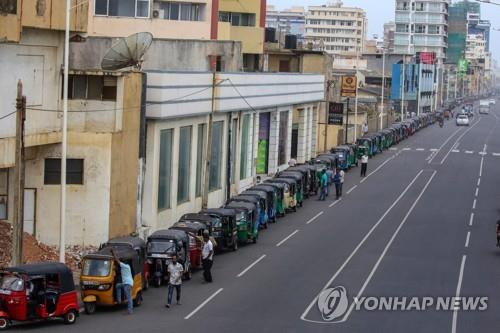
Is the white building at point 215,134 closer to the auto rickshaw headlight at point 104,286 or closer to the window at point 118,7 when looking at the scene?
the window at point 118,7

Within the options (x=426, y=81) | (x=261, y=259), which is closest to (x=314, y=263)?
(x=261, y=259)

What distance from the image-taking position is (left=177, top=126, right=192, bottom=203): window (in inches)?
1754

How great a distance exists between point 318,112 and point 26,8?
1976 inches

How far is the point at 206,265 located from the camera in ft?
104

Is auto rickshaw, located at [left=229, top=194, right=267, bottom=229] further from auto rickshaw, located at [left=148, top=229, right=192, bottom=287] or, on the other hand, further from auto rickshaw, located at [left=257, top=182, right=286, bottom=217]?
auto rickshaw, located at [left=148, top=229, right=192, bottom=287]

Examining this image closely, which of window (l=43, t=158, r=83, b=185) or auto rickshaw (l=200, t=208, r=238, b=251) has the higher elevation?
window (l=43, t=158, r=83, b=185)

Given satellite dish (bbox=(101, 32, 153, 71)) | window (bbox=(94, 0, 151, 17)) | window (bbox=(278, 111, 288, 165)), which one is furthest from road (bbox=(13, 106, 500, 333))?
window (bbox=(94, 0, 151, 17))

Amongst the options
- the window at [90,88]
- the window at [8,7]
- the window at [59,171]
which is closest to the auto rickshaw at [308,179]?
the window at [90,88]

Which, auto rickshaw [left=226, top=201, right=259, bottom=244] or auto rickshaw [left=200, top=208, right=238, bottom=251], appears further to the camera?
auto rickshaw [left=226, top=201, right=259, bottom=244]

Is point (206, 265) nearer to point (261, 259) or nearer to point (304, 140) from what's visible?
point (261, 259)

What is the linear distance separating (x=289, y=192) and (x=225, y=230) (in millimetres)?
11820

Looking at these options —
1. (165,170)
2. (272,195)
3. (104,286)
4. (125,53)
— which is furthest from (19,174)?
(272,195)

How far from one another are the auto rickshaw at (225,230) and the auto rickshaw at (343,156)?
29.7 meters

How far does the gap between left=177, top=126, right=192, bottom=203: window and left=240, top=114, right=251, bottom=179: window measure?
9.94 m
